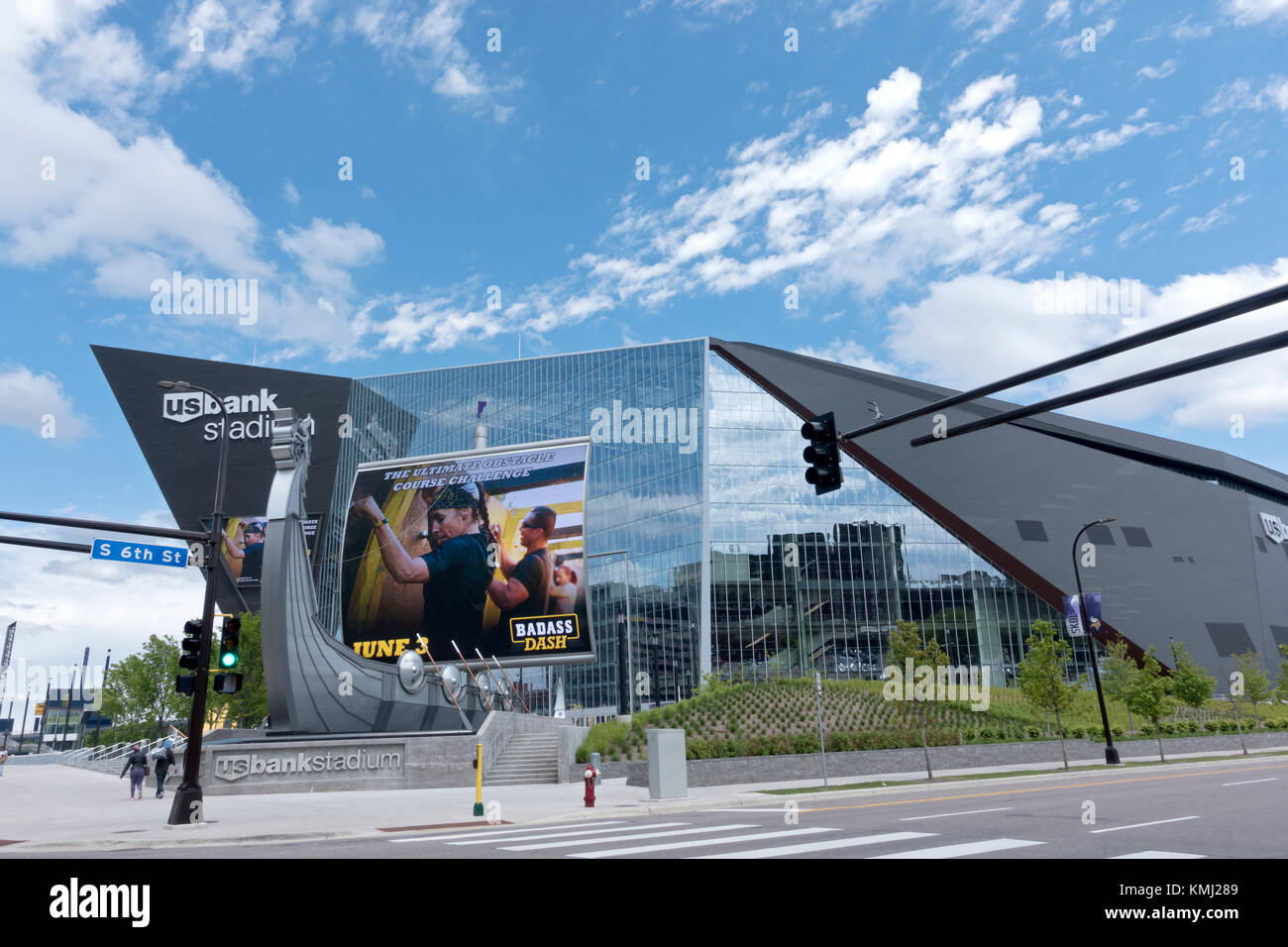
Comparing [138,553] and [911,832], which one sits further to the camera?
[138,553]

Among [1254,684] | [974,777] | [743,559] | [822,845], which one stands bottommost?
[974,777]

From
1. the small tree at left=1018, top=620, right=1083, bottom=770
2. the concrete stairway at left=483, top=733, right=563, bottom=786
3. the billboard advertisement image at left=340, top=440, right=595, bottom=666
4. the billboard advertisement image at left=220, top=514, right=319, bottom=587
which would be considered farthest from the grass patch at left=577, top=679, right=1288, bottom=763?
the billboard advertisement image at left=220, top=514, right=319, bottom=587

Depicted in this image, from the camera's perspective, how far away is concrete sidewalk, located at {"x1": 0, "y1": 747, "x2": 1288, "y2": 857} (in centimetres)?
1578

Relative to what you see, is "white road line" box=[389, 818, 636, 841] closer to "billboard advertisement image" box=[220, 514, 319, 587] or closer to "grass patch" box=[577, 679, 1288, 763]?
"grass patch" box=[577, 679, 1288, 763]

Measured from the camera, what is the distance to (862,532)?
6159 cm

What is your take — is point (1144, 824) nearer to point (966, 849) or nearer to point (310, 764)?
point (966, 849)

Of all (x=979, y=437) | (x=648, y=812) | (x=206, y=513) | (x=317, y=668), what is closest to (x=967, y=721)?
(x=648, y=812)

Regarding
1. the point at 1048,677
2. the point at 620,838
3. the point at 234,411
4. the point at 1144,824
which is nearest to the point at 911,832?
the point at 1144,824

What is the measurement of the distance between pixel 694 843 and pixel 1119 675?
40.8m

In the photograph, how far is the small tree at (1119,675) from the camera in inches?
1722

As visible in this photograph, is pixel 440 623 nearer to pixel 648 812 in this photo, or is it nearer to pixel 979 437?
pixel 648 812

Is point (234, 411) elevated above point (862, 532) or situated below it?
above

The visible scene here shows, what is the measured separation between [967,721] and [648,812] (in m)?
24.3

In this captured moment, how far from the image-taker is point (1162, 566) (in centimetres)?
5919
